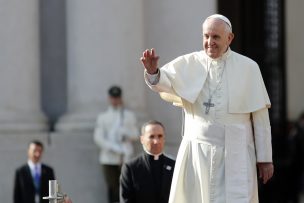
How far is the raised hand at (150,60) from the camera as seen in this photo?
29.5 feet

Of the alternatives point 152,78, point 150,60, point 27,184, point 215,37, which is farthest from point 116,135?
point 150,60

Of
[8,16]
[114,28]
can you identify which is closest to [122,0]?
[114,28]

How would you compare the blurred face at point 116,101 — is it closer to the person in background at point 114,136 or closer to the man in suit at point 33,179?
the person in background at point 114,136

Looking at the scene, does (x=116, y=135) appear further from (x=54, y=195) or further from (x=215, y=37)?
(x=54, y=195)

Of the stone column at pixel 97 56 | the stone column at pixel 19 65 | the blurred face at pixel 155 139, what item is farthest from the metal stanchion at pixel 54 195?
the stone column at pixel 97 56

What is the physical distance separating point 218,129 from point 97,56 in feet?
→ 22.5

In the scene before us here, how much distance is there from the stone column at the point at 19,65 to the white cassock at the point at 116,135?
0.89 meters

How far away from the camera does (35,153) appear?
14375 mm

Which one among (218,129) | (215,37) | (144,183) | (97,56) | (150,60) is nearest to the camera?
(150,60)

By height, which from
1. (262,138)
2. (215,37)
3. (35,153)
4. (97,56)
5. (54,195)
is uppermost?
(97,56)

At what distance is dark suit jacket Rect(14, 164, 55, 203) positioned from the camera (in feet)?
46.9

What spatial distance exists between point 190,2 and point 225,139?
295 inches

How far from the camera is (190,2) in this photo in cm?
1680

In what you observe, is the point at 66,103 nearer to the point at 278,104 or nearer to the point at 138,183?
the point at 278,104
